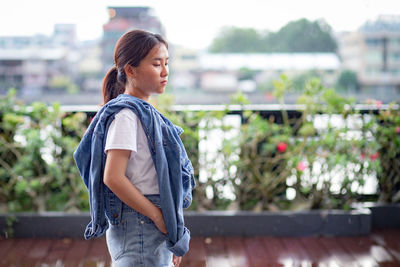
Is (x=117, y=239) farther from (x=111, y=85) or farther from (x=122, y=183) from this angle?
(x=111, y=85)

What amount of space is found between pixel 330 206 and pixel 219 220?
30.6 inches

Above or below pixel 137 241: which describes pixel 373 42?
above

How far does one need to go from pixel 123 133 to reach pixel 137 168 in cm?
11

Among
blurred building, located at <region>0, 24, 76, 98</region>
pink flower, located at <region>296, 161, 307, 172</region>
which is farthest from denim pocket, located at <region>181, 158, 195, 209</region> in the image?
blurred building, located at <region>0, 24, 76, 98</region>

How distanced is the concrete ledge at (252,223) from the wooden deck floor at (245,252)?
0.05 metres

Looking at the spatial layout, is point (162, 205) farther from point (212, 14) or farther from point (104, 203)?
point (212, 14)

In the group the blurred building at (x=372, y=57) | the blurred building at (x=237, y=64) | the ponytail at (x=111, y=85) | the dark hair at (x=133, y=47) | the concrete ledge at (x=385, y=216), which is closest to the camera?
the dark hair at (x=133, y=47)

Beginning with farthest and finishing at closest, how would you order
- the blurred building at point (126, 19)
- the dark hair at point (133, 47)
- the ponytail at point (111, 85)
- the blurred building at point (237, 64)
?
the blurred building at point (237, 64)
the blurred building at point (126, 19)
the ponytail at point (111, 85)
the dark hair at point (133, 47)

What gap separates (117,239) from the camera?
40.0 inches

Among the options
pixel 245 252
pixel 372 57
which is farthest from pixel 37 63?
pixel 245 252

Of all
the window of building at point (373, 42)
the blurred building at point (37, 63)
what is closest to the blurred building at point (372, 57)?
the window of building at point (373, 42)

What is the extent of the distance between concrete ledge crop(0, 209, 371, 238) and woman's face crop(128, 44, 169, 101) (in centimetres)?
177

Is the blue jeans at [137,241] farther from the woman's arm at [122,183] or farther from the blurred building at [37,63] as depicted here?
the blurred building at [37,63]

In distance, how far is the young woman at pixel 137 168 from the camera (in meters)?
0.96
